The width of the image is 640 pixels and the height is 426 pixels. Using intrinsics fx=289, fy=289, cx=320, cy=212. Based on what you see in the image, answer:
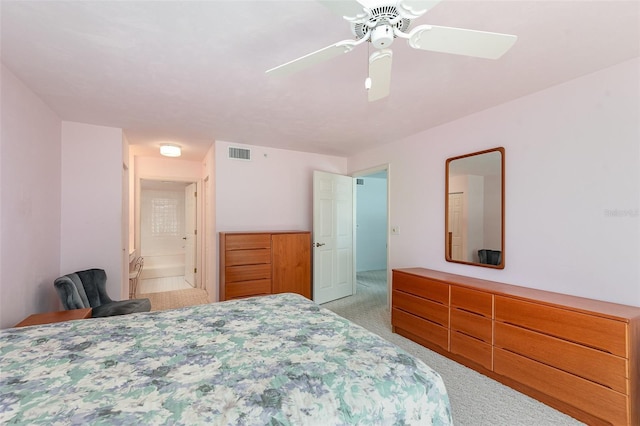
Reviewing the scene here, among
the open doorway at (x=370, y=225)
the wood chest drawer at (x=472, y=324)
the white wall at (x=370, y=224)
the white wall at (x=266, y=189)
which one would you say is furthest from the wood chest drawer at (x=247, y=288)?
the white wall at (x=370, y=224)

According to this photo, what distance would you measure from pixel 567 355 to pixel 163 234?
25.4 feet

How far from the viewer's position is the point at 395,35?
1251 mm

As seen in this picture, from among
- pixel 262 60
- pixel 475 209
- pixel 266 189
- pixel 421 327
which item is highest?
pixel 262 60

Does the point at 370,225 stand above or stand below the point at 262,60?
below

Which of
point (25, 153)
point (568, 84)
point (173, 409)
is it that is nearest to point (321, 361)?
point (173, 409)

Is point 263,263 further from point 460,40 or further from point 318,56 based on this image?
point 460,40

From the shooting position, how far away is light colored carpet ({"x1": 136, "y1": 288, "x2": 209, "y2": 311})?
4320 mm

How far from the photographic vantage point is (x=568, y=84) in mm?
2240

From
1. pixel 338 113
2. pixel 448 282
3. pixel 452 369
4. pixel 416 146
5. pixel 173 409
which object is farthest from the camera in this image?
pixel 416 146

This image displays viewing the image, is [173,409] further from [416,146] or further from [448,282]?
[416,146]

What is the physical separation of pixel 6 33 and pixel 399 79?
97.9 inches

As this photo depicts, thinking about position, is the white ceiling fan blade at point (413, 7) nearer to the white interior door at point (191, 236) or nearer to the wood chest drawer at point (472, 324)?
the wood chest drawer at point (472, 324)

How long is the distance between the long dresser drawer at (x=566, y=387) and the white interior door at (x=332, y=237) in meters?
2.58

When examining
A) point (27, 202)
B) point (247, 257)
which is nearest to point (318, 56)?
point (27, 202)
